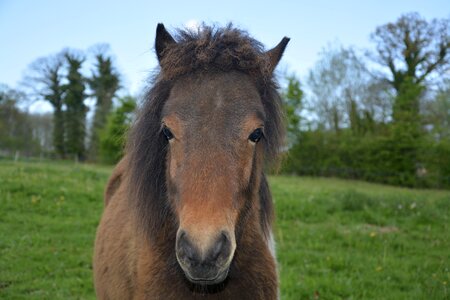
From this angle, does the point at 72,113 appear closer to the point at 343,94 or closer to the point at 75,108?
the point at 75,108

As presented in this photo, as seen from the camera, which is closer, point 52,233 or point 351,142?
point 52,233

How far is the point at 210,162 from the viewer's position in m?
2.16

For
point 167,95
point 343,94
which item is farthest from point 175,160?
point 343,94

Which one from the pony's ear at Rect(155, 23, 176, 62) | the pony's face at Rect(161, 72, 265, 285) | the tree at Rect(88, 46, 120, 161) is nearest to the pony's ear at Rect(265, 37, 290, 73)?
the pony's face at Rect(161, 72, 265, 285)

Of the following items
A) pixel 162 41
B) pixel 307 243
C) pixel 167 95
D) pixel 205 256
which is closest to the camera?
pixel 205 256

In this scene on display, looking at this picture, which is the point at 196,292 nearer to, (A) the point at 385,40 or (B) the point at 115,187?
(B) the point at 115,187

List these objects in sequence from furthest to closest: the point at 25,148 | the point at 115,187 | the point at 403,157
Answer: the point at 25,148, the point at 403,157, the point at 115,187

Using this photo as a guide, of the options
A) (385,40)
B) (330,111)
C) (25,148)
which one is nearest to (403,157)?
(330,111)

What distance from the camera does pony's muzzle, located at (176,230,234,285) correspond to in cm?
188

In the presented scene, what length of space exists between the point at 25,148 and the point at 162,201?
43162mm

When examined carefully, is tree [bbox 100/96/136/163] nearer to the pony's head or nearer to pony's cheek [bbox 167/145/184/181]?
the pony's head

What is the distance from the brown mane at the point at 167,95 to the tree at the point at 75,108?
3005cm

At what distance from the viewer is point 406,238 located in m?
8.27

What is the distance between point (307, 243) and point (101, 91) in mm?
33161
